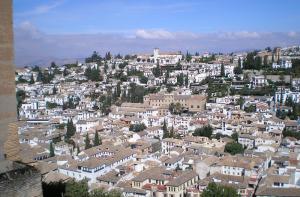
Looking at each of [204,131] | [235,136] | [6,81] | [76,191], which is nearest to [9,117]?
[6,81]

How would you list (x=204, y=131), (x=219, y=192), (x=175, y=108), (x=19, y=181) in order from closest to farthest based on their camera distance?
(x=19, y=181) → (x=219, y=192) → (x=204, y=131) → (x=175, y=108)

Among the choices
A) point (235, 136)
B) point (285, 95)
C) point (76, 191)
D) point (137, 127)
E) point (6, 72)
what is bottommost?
point (137, 127)

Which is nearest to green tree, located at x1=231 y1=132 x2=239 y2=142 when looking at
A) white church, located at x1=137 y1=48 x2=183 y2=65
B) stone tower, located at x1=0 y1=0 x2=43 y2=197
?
stone tower, located at x1=0 y1=0 x2=43 y2=197

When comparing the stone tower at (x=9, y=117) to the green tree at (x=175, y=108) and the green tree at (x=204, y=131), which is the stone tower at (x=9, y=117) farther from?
the green tree at (x=175, y=108)

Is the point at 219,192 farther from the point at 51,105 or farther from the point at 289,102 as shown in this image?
the point at 51,105

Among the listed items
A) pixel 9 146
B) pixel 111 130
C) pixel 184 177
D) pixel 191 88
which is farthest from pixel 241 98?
pixel 9 146

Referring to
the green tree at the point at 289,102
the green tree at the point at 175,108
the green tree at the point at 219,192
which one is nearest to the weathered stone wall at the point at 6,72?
the green tree at the point at 219,192

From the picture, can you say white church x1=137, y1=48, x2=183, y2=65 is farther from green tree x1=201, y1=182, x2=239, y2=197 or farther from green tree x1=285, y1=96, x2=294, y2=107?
green tree x1=201, y1=182, x2=239, y2=197

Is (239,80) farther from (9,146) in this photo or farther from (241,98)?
(9,146)
